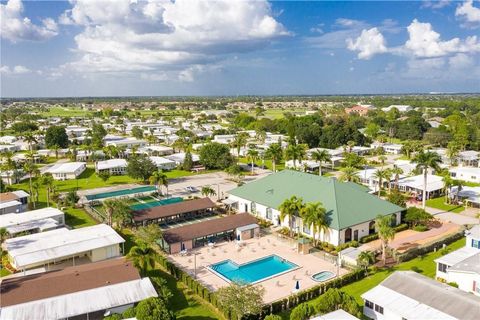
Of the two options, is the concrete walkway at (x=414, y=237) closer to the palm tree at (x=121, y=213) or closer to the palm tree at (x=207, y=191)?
the palm tree at (x=207, y=191)

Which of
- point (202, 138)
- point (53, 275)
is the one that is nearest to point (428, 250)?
point (53, 275)

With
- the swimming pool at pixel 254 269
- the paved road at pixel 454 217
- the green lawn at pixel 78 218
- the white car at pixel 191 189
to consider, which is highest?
the white car at pixel 191 189

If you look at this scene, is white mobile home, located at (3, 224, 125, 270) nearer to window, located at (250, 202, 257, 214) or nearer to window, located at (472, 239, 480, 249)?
window, located at (250, 202, 257, 214)

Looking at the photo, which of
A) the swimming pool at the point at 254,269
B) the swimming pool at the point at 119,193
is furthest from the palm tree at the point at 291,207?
the swimming pool at the point at 119,193

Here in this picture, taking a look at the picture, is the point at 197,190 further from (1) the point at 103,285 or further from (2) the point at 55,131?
(2) the point at 55,131

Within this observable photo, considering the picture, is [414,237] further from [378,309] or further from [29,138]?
[29,138]
